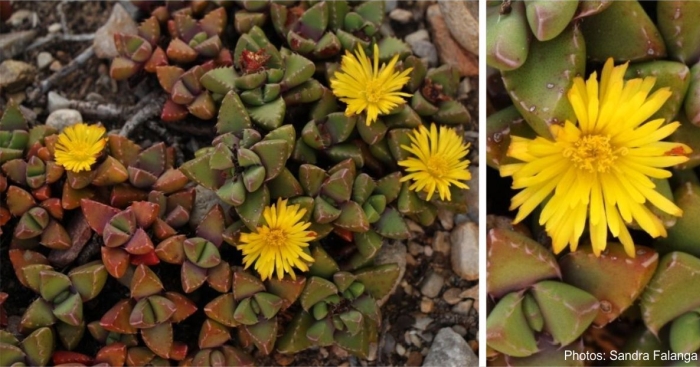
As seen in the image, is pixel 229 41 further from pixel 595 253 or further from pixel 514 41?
pixel 595 253

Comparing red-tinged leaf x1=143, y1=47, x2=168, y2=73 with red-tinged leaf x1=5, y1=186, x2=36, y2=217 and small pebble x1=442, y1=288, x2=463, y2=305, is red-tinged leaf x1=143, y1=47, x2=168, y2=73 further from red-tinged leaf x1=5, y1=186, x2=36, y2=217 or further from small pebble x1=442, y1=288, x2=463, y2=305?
small pebble x1=442, y1=288, x2=463, y2=305

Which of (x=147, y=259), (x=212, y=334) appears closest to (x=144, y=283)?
(x=147, y=259)

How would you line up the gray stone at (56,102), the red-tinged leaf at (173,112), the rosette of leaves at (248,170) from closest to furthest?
1. the rosette of leaves at (248,170)
2. the red-tinged leaf at (173,112)
3. the gray stone at (56,102)

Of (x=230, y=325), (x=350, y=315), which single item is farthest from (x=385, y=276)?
(x=230, y=325)

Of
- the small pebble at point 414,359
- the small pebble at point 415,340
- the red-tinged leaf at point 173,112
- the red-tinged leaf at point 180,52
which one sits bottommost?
the small pebble at point 414,359

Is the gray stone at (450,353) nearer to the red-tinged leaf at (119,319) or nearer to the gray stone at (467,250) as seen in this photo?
the gray stone at (467,250)

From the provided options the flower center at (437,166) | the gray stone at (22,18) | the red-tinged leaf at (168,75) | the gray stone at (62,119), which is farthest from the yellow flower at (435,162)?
the gray stone at (22,18)
